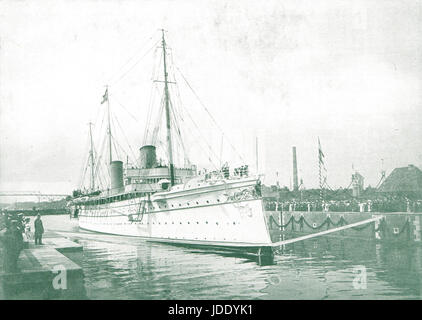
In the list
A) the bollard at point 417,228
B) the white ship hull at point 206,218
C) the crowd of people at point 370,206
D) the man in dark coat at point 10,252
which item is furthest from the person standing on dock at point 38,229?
the crowd of people at point 370,206

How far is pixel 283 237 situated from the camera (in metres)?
27.9

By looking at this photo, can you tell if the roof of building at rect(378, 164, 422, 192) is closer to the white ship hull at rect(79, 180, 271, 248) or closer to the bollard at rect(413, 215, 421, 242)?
the bollard at rect(413, 215, 421, 242)

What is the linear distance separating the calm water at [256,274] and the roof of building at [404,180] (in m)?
11.2

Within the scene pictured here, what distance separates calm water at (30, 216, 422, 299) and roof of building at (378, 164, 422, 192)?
11178mm

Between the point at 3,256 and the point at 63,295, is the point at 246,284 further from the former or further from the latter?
the point at 3,256

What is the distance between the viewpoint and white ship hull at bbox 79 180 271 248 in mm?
17844

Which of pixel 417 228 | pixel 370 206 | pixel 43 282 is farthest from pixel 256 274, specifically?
pixel 370 206

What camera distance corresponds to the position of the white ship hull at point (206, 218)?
1784 cm

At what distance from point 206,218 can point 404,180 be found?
1922 cm

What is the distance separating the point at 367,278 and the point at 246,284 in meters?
4.45

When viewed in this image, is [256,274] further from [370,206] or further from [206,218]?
[370,206]

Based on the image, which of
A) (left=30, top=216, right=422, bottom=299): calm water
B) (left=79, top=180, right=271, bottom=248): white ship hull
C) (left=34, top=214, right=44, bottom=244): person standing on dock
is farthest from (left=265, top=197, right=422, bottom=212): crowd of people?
(left=34, top=214, right=44, bottom=244): person standing on dock
